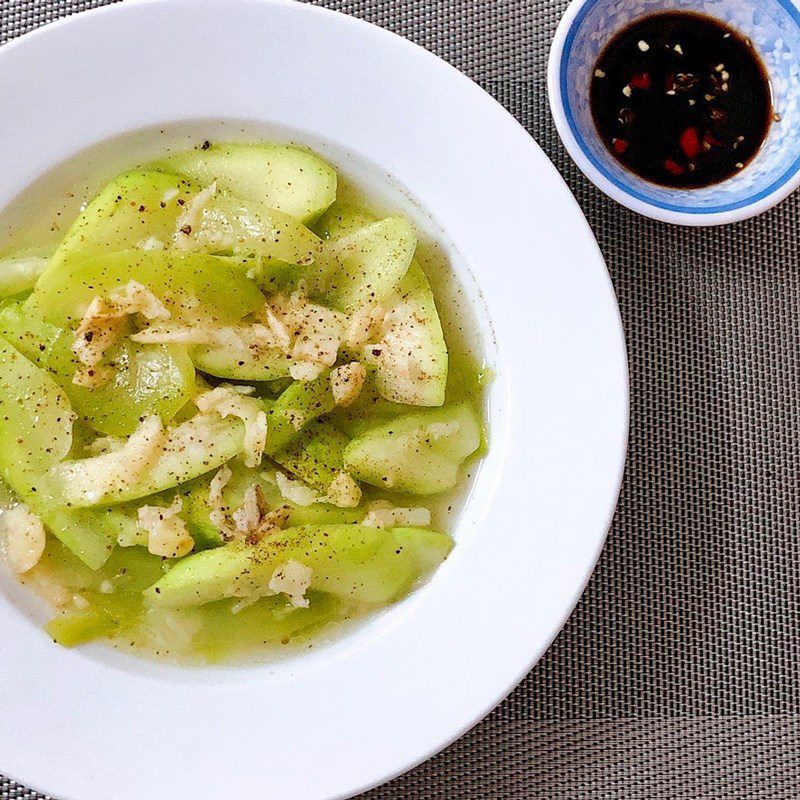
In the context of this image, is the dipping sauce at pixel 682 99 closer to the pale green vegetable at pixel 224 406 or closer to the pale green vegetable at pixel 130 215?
the pale green vegetable at pixel 224 406

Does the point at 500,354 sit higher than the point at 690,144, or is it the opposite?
the point at 690,144

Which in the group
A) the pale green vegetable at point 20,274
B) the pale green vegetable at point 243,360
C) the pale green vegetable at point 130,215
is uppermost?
the pale green vegetable at point 130,215

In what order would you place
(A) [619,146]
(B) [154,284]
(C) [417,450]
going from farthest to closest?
(A) [619,146] < (C) [417,450] < (B) [154,284]

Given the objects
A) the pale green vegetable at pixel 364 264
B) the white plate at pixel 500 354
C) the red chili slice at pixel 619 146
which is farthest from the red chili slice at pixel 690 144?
the pale green vegetable at pixel 364 264

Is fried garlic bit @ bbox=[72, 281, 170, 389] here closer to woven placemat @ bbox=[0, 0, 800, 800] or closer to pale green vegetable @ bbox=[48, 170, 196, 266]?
pale green vegetable @ bbox=[48, 170, 196, 266]

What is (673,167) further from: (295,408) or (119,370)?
(119,370)

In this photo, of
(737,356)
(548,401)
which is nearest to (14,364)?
(548,401)

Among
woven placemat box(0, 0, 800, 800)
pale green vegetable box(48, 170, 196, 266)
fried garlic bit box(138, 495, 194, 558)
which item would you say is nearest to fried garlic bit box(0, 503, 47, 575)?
fried garlic bit box(138, 495, 194, 558)

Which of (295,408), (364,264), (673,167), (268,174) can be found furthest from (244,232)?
(673,167)
